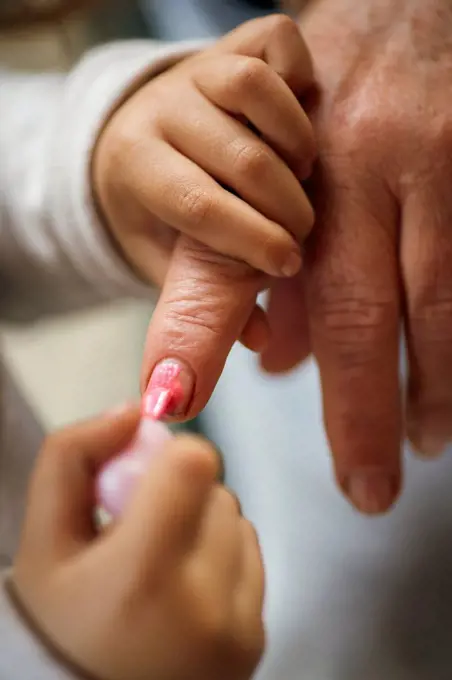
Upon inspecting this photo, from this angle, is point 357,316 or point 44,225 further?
point 44,225

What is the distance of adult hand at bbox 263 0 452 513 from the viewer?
0.29m

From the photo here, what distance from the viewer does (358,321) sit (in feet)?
0.93

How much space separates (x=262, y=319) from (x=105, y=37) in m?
0.32

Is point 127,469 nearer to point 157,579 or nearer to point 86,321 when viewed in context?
point 157,579

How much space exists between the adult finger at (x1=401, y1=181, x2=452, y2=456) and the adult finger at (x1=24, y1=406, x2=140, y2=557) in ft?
0.43

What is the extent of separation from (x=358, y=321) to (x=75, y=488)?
0.53 feet

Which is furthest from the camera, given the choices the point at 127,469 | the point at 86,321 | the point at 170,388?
the point at 86,321

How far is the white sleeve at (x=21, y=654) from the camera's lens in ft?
1.02

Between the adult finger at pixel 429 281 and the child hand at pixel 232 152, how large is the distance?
5 centimetres

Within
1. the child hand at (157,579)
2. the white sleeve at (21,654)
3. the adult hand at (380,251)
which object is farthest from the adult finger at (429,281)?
the white sleeve at (21,654)

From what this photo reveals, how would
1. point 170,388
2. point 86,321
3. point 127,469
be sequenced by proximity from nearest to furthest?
point 170,388
point 127,469
point 86,321

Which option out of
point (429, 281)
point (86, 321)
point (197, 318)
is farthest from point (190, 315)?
point (86, 321)

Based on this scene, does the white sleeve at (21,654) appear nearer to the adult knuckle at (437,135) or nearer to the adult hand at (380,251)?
the adult hand at (380,251)

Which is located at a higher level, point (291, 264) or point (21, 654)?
point (291, 264)
